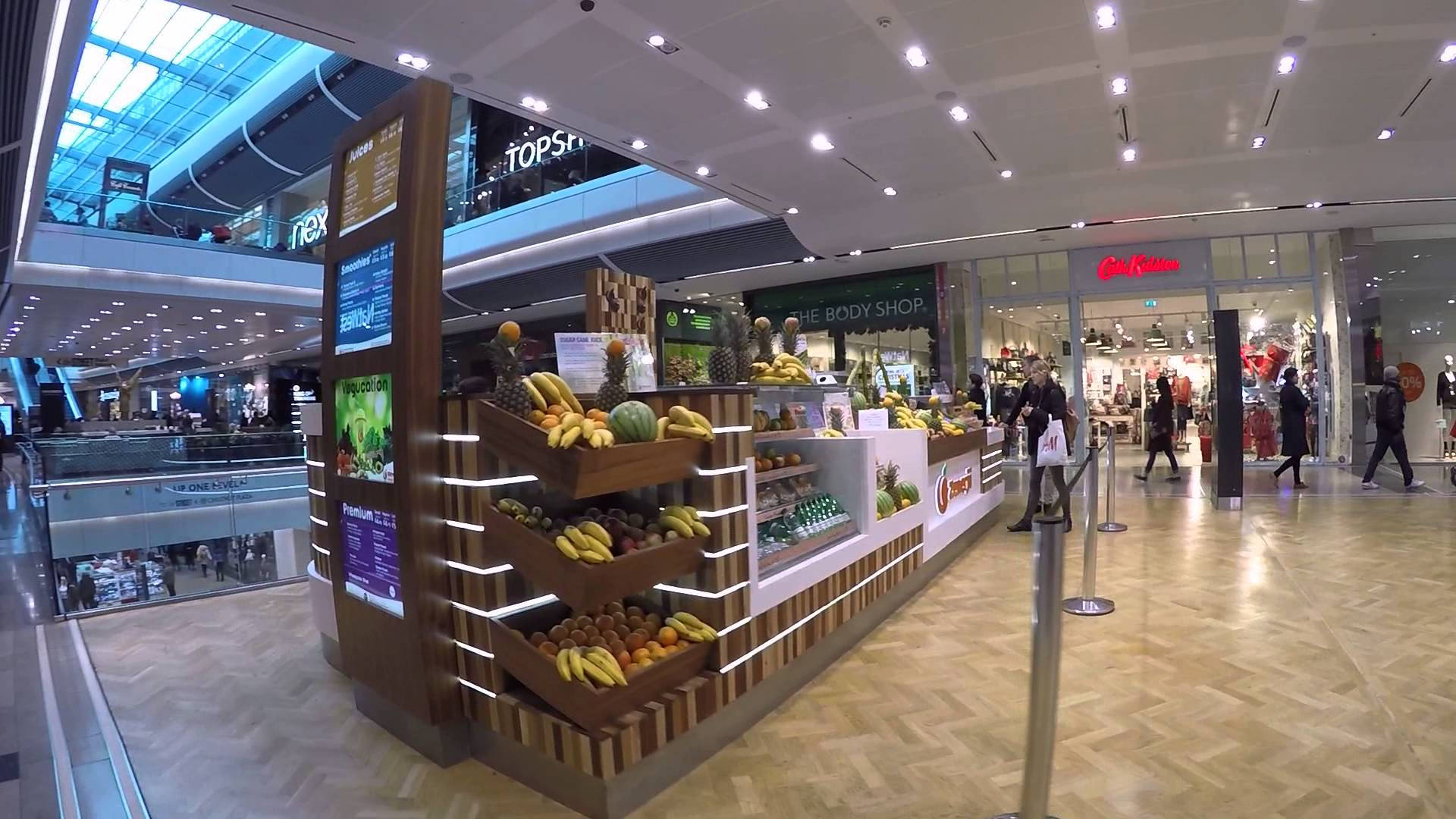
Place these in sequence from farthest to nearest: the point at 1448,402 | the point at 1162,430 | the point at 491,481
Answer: the point at 1448,402
the point at 1162,430
the point at 491,481

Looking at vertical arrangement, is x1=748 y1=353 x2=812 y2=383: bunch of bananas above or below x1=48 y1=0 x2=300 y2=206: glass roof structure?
below

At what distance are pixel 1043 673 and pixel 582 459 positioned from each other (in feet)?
4.99

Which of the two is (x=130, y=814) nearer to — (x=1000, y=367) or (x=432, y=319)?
(x=432, y=319)

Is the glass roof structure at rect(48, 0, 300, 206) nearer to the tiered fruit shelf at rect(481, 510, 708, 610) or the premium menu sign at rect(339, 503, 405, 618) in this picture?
the premium menu sign at rect(339, 503, 405, 618)

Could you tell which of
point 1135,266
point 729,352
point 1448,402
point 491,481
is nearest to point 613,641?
point 491,481

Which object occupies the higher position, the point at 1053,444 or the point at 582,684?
the point at 1053,444

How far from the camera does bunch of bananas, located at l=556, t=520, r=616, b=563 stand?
240cm

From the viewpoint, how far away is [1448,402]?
35.6 ft

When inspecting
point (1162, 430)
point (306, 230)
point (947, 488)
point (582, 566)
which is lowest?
point (947, 488)

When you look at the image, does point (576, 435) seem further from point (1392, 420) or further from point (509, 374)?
point (1392, 420)

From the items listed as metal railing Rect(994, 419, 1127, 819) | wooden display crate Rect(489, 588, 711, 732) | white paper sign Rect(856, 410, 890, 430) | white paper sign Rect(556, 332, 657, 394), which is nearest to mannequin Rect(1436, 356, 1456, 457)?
white paper sign Rect(856, 410, 890, 430)

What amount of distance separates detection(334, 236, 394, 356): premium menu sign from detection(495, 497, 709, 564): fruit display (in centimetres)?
91

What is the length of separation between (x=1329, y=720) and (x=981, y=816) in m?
1.65

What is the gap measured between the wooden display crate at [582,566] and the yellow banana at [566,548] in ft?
0.05
